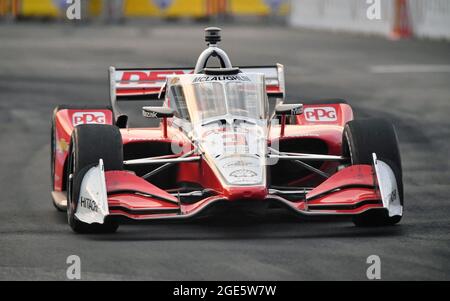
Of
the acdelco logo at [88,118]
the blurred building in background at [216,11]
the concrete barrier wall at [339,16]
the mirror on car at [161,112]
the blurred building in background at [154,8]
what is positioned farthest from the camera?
the blurred building in background at [154,8]

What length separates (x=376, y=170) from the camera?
10852 mm

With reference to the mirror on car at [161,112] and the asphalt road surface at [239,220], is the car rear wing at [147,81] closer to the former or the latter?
the asphalt road surface at [239,220]

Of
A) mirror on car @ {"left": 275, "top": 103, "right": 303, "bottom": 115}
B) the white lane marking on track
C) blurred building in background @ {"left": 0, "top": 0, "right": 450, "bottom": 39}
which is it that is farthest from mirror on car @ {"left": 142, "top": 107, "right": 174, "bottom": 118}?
blurred building in background @ {"left": 0, "top": 0, "right": 450, "bottom": 39}

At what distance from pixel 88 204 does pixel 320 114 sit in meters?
3.33

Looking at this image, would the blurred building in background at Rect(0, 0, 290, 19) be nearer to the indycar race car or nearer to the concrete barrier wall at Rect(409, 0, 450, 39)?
the concrete barrier wall at Rect(409, 0, 450, 39)

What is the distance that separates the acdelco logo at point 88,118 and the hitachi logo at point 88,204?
2212 millimetres

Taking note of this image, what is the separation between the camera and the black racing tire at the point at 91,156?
10781 mm

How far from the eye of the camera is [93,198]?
1062 cm

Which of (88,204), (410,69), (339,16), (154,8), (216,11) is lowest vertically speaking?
(216,11)

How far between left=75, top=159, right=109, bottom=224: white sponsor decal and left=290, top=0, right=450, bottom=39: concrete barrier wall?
2053 cm

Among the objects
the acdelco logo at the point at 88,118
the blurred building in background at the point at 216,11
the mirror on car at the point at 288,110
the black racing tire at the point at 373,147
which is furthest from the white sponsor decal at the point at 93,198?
the blurred building in background at the point at 216,11

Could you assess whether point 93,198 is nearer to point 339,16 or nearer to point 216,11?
point 339,16

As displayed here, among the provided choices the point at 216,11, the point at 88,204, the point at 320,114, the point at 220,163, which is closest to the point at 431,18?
the point at 216,11

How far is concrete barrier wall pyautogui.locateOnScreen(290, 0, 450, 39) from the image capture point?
3159 centimetres
